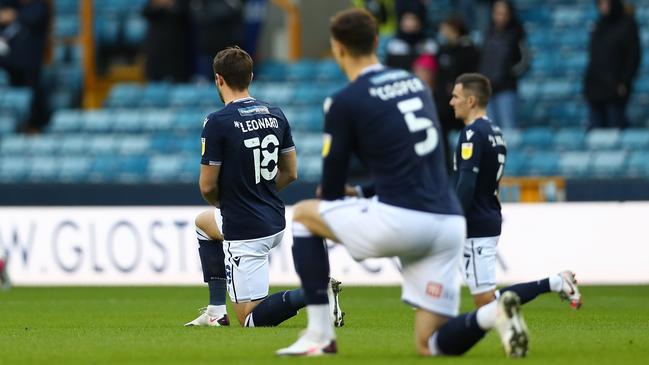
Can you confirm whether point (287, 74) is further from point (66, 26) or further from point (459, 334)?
point (459, 334)

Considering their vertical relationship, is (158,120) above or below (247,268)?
above

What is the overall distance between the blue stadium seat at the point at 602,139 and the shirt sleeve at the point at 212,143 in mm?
9926

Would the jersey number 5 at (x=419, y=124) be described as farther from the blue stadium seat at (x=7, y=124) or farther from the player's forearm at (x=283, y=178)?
the blue stadium seat at (x=7, y=124)

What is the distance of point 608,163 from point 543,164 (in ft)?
2.81

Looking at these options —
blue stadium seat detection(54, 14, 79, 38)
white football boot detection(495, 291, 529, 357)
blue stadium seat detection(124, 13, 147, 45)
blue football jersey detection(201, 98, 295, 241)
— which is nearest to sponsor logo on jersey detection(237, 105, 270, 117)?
blue football jersey detection(201, 98, 295, 241)

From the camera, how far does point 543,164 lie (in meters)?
18.5

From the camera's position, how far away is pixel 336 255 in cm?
1666

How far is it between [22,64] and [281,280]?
7.93m

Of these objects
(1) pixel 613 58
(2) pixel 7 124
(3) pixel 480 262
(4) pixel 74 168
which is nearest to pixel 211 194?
(3) pixel 480 262

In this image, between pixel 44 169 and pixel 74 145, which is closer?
pixel 44 169

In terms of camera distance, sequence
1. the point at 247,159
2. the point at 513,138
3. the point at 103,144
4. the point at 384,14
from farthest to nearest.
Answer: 1. the point at 384,14
2. the point at 103,144
3. the point at 513,138
4. the point at 247,159

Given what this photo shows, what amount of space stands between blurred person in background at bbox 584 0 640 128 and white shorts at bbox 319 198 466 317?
1156 cm

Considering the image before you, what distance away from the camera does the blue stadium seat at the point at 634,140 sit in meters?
18.2

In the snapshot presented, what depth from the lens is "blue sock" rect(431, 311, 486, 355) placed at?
7.30 meters
